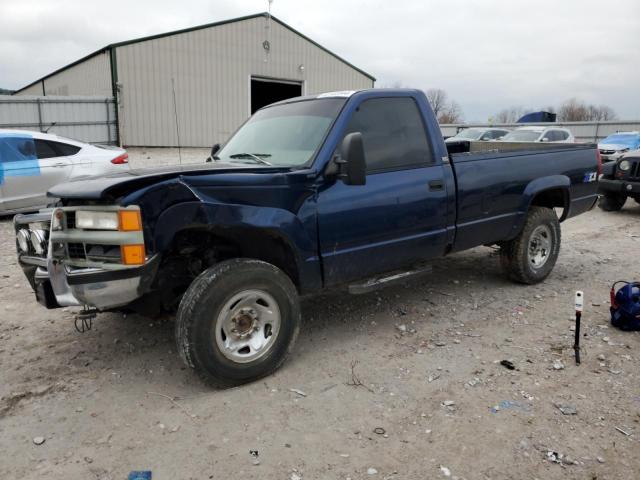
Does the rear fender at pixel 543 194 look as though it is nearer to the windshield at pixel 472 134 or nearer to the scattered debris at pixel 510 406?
the scattered debris at pixel 510 406

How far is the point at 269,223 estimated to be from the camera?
11.2 ft

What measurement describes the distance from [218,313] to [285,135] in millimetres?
1704

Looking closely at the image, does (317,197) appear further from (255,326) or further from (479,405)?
(479,405)

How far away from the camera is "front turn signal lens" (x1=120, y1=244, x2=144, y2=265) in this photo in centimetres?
296

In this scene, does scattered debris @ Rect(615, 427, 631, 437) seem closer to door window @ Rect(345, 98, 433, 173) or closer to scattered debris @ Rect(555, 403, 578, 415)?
scattered debris @ Rect(555, 403, 578, 415)

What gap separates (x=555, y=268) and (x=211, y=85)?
1801 cm

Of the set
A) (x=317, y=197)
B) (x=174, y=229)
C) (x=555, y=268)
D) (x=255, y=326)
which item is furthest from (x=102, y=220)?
(x=555, y=268)

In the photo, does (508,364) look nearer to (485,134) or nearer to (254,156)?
(254,156)

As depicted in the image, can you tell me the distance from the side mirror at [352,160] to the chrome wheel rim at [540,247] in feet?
9.22

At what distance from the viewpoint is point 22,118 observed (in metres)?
16.7

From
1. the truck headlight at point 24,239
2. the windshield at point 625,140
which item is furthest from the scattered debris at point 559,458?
the windshield at point 625,140

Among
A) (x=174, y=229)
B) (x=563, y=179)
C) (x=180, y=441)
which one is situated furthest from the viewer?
(x=563, y=179)

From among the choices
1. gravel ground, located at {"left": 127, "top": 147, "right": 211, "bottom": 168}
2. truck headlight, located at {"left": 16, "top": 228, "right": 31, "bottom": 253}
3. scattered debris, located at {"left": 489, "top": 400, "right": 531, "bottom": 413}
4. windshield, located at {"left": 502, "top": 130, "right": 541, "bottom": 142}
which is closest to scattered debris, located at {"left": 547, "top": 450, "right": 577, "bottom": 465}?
scattered debris, located at {"left": 489, "top": 400, "right": 531, "bottom": 413}

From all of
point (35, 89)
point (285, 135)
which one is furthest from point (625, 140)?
point (35, 89)
